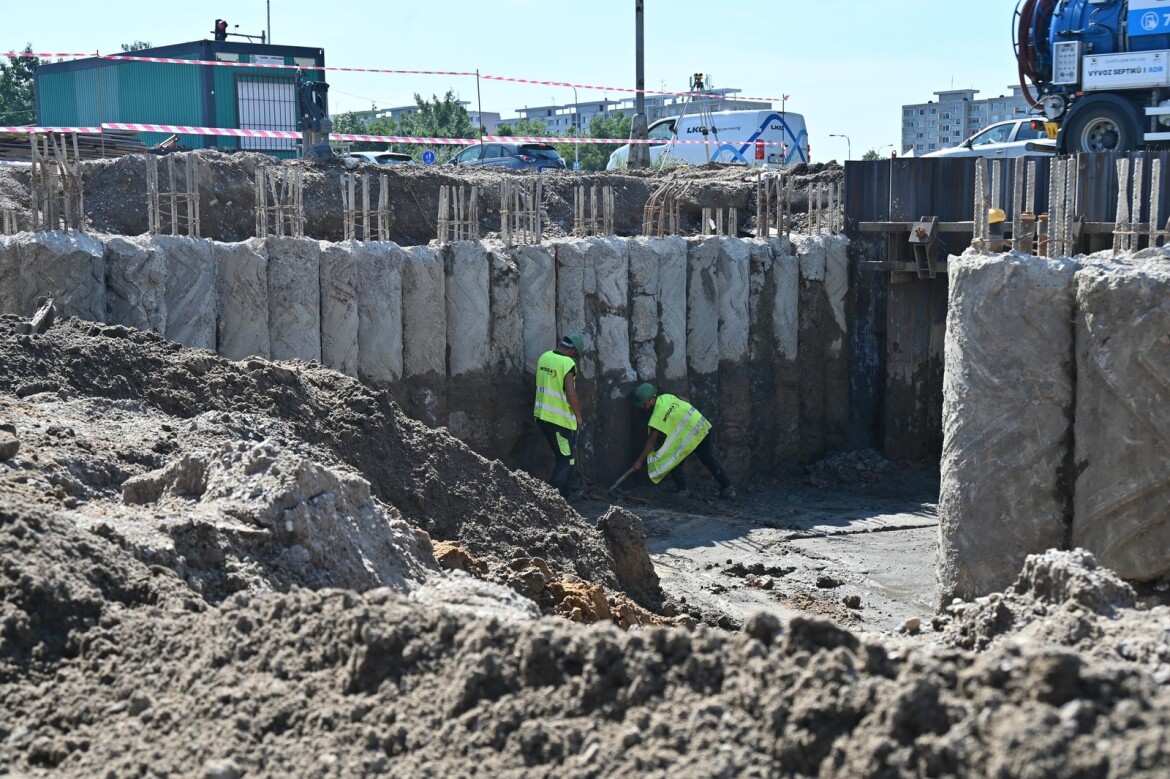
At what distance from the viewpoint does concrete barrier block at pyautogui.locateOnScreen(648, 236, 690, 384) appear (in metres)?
13.3

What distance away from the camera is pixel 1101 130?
16.7 m

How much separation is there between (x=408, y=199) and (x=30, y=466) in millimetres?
13506

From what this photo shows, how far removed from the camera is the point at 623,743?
3084 mm

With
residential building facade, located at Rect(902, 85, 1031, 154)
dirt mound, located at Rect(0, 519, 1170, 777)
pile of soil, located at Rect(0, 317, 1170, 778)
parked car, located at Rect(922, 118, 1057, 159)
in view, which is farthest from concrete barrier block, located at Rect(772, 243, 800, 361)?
residential building facade, located at Rect(902, 85, 1031, 154)

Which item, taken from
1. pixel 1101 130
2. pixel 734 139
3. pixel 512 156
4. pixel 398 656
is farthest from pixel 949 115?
pixel 398 656

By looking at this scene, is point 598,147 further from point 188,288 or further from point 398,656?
point 398,656

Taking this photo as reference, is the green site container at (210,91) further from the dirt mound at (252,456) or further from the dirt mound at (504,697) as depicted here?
the dirt mound at (504,697)

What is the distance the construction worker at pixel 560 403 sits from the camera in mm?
11742

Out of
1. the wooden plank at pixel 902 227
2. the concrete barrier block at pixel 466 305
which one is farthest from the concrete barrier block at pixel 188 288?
the wooden plank at pixel 902 227

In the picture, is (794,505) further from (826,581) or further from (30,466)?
(30,466)

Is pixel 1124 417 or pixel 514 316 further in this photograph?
pixel 514 316

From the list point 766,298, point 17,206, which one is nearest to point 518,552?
point 766,298

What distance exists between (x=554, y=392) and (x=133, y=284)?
379cm

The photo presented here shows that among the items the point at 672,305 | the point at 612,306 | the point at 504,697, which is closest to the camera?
the point at 504,697
